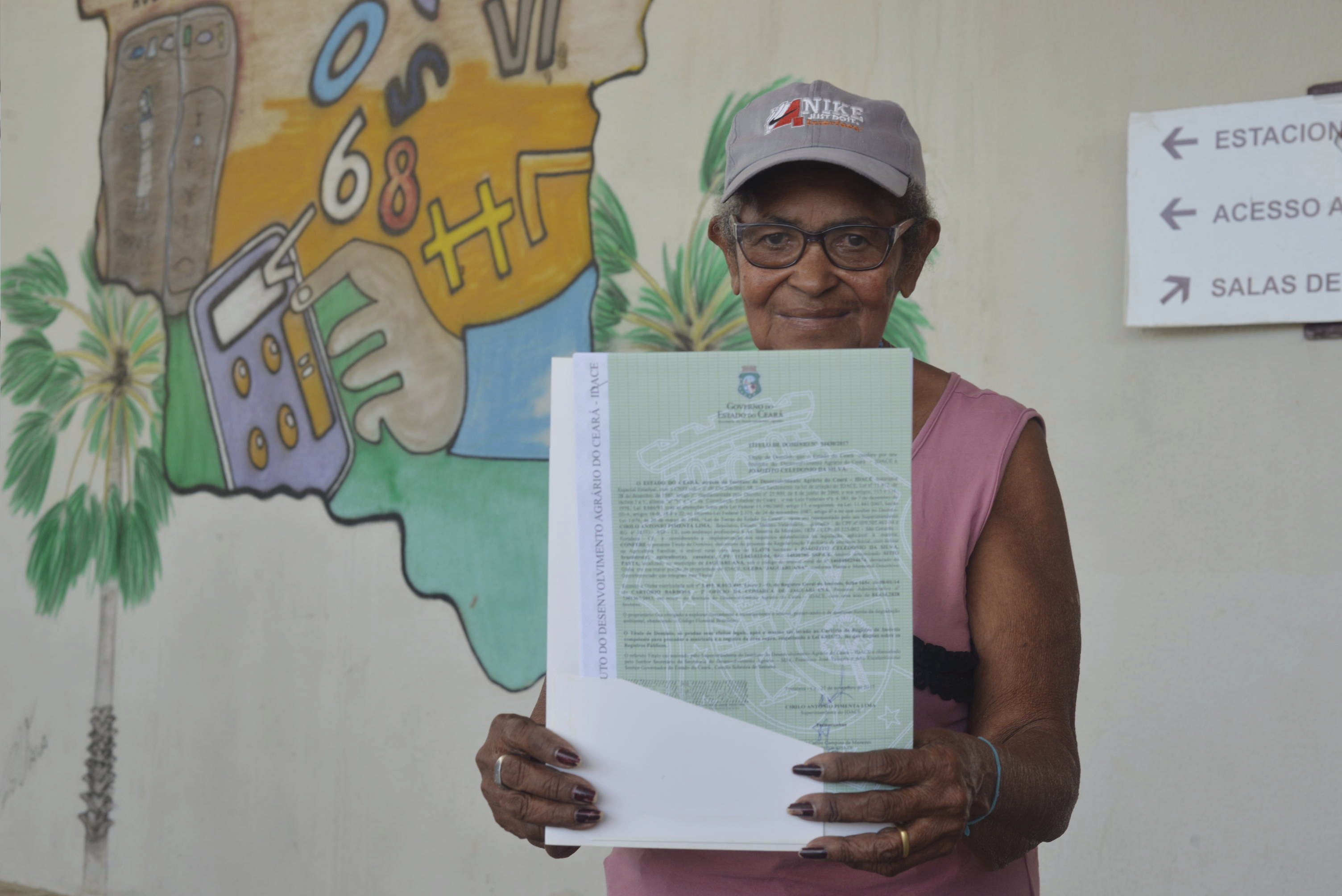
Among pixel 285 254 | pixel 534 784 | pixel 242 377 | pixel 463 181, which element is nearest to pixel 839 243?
pixel 534 784

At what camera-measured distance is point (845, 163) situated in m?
1.27

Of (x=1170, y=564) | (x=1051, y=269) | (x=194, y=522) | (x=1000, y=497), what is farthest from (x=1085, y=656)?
(x=194, y=522)

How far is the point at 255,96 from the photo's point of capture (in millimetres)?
3967

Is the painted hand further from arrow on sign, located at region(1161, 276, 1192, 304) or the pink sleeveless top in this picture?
the pink sleeveless top

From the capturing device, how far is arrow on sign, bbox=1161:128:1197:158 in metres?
2.68

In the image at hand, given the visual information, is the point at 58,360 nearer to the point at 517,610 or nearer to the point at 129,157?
the point at 129,157

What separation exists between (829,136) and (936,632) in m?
0.53

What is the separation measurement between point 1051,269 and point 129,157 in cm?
314

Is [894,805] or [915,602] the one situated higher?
[915,602]

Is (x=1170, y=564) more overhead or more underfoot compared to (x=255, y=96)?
more underfoot

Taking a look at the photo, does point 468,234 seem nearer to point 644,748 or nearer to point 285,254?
point 285,254

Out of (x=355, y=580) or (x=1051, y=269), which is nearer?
(x=1051, y=269)

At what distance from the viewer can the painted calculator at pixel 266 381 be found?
3.79 m

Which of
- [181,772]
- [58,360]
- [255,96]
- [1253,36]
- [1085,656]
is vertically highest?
[255,96]
